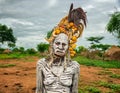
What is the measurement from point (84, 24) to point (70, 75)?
0.88m

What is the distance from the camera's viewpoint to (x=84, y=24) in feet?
18.6

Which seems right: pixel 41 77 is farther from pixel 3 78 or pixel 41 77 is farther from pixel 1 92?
pixel 3 78

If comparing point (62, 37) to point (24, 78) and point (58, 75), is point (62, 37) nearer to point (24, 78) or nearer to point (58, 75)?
point (58, 75)

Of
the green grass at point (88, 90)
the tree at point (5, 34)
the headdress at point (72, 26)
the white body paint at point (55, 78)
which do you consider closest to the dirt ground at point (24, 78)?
the green grass at point (88, 90)

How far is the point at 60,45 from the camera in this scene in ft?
17.6

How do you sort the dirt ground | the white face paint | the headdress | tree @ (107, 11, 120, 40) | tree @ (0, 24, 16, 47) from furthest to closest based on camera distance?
tree @ (0, 24, 16, 47), tree @ (107, 11, 120, 40), the dirt ground, the headdress, the white face paint

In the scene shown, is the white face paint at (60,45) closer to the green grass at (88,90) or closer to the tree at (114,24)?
the green grass at (88,90)

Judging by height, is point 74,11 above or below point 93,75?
above

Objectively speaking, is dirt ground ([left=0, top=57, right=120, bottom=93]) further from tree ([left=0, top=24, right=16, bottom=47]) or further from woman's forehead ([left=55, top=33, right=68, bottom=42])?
tree ([left=0, top=24, right=16, bottom=47])

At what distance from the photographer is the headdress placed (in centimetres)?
548

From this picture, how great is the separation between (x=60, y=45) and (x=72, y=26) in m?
0.41

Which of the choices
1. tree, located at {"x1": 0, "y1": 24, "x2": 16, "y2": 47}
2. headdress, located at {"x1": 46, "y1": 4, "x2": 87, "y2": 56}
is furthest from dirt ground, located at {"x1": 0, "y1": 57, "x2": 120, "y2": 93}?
tree, located at {"x1": 0, "y1": 24, "x2": 16, "y2": 47}

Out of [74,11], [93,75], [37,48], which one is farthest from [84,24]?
[37,48]

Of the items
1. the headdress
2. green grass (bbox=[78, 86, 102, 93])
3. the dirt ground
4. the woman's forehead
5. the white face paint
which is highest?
the headdress
